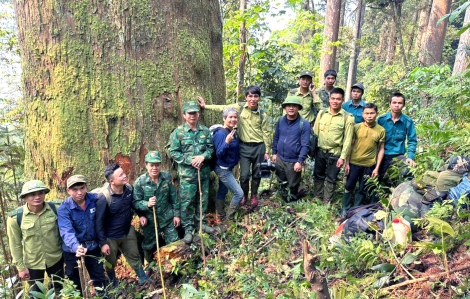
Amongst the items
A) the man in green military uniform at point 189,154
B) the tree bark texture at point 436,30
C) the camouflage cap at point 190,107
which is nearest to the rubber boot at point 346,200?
the man in green military uniform at point 189,154

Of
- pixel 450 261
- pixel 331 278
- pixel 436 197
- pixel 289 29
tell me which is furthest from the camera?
A: pixel 289 29

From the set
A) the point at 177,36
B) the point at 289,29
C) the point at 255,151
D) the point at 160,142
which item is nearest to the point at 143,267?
the point at 160,142

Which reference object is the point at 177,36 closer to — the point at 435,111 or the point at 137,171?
the point at 137,171

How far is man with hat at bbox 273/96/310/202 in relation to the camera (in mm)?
4957

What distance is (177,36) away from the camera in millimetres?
4609

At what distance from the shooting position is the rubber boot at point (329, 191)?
17.4 feet

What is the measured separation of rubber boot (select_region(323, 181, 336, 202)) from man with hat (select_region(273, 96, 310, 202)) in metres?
0.56

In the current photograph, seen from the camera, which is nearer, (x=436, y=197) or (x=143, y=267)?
(x=436, y=197)

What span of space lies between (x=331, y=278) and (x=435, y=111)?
195 inches

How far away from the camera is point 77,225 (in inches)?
149

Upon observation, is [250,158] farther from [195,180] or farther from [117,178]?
[117,178]

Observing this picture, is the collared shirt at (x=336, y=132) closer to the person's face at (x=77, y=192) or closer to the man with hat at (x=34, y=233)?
the person's face at (x=77, y=192)

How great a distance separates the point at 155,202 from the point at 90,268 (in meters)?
1.23

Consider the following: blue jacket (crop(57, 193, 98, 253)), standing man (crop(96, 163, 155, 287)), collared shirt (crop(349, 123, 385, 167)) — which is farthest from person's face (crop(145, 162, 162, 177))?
collared shirt (crop(349, 123, 385, 167))
